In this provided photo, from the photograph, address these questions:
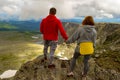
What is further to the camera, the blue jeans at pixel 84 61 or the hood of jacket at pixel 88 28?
the blue jeans at pixel 84 61

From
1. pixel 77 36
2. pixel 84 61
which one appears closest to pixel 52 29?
pixel 77 36

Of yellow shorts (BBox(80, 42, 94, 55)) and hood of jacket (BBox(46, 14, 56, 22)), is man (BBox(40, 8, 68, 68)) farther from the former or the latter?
yellow shorts (BBox(80, 42, 94, 55))

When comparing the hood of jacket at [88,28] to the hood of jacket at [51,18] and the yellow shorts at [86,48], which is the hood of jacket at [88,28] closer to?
the yellow shorts at [86,48]

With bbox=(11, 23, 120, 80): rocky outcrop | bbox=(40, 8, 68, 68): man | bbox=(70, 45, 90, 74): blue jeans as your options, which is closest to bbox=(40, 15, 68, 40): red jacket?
bbox=(40, 8, 68, 68): man

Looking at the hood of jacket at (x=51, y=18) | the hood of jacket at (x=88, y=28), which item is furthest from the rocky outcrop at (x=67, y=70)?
the hood of jacket at (x=88, y=28)

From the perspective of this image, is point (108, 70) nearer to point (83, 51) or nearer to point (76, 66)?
point (76, 66)

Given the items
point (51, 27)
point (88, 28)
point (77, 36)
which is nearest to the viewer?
point (88, 28)

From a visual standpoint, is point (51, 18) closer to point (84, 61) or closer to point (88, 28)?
point (88, 28)

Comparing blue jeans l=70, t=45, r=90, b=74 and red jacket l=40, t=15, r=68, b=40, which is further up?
red jacket l=40, t=15, r=68, b=40

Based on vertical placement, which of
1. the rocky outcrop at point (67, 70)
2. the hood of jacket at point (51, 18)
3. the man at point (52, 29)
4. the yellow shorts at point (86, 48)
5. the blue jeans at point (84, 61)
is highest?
the hood of jacket at point (51, 18)

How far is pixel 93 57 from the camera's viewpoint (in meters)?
20.0

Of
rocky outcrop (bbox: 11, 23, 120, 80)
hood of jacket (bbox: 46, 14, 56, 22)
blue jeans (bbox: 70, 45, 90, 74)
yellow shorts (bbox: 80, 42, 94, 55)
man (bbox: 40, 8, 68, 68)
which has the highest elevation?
hood of jacket (bbox: 46, 14, 56, 22)

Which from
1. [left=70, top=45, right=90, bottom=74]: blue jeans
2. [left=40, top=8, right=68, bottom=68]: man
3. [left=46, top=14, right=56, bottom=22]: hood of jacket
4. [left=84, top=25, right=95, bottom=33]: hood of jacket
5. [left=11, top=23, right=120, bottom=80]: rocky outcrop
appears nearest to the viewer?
[left=84, top=25, right=95, bottom=33]: hood of jacket

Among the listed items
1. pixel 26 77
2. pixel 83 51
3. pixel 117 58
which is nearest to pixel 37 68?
pixel 26 77
